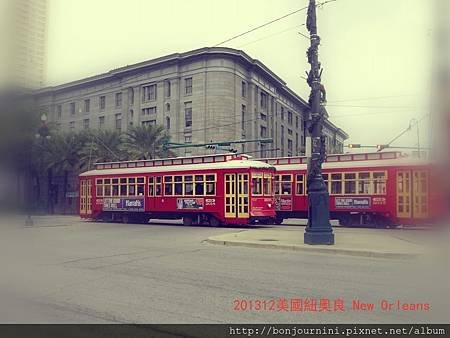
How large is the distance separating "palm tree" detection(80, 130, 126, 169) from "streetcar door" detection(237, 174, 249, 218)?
23069 mm

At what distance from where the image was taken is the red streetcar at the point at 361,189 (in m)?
19.6

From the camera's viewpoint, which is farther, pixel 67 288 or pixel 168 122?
pixel 168 122

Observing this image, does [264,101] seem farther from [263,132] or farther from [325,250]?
[325,250]

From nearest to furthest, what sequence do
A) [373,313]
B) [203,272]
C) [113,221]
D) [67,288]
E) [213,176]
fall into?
[373,313] → [67,288] → [203,272] → [213,176] → [113,221]

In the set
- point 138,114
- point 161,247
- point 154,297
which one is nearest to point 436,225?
point 154,297

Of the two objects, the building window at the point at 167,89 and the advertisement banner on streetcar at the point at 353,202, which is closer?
the advertisement banner on streetcar at the point at 353,202

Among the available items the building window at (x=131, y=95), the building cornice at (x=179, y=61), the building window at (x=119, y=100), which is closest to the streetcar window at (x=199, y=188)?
the building cornice at (x=179, y=61)

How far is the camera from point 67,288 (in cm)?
736

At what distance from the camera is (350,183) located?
21484mm

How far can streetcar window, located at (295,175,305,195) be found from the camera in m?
23.2

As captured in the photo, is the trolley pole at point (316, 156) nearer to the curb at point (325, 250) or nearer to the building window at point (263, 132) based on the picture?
the curb at point (325, 250)
